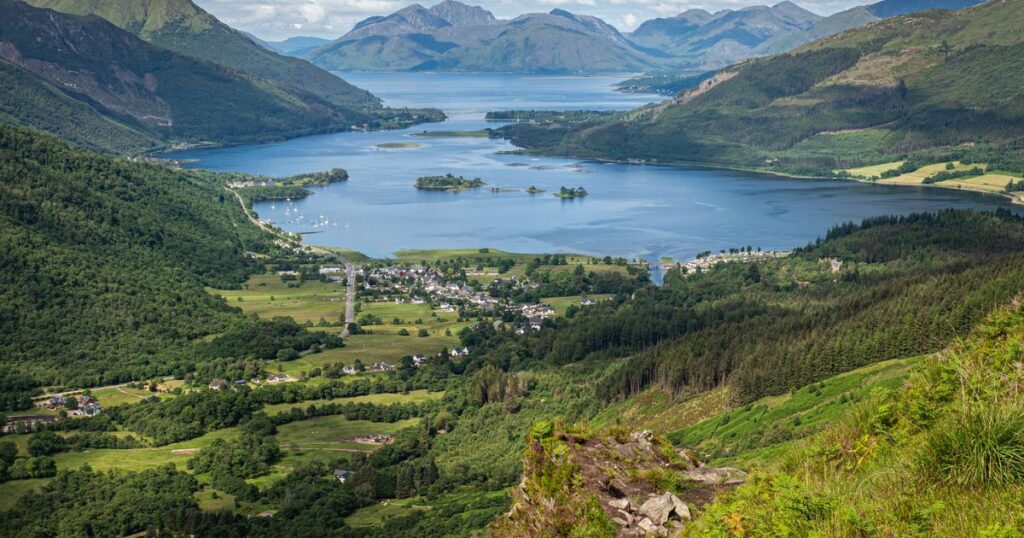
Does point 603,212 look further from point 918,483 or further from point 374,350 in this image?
point 918,483

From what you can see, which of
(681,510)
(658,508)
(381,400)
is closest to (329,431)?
(381,400)

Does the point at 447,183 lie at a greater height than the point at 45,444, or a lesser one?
greater

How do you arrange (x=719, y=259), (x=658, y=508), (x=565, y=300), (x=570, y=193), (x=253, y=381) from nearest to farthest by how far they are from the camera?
(x=658, y=508)
(x=253, y=381)
(x=565, y=300)
(x=719, y=259)
(x=570, y=193)

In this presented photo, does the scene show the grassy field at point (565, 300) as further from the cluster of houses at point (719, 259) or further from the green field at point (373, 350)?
the green field at point (373, 350)

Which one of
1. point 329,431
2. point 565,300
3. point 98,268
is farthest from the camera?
point 565,300

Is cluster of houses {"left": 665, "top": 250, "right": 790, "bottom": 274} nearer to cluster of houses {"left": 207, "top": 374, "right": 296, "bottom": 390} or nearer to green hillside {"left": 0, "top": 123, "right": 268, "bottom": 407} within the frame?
green hillside {"left": 0, "top": 123, "right": 268, "bottom": 407}

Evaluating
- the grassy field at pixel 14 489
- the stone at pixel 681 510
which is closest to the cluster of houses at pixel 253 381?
the grassy field at pixel 14 489

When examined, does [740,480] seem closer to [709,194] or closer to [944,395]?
[944,395]
